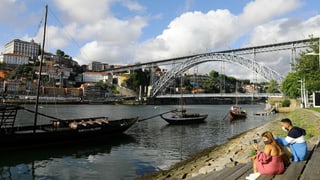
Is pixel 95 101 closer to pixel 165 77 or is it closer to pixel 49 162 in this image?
pixel 165 77

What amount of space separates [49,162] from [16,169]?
1.91 meters

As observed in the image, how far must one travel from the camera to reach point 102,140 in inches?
973

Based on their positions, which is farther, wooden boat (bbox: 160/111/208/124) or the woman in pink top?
wooden boat (bbox: 160/111/208/124)

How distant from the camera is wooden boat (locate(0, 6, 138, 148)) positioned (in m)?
19.1

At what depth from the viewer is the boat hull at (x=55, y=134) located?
19.1 meters

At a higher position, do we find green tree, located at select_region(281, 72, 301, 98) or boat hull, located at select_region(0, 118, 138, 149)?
green tree, located at select_region(281, 72, 301, 98)

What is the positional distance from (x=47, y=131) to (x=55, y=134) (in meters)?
0.58

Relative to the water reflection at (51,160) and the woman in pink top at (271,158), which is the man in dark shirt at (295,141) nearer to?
the woman in pink top at (271,158)

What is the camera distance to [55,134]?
843 inches

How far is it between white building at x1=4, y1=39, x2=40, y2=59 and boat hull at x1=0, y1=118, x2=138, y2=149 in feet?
545

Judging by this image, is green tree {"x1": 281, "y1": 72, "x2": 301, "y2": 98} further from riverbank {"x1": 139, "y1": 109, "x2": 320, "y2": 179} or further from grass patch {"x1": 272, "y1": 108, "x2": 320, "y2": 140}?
riverbank {"x1": 139, "y1": 109, "x2": 320, "y2": 179}

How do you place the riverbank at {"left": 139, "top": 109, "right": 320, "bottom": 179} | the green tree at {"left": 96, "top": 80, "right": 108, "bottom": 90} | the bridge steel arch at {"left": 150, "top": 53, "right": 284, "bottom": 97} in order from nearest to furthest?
the riverbank at {"left": 139, "top": 109, "right": 320, "bottom": 179}, the bridge steel arch at {"left": 150, "top": 53, "right": 284, "bottom": 97}, the green tree at {"left": 96, "top": 80, "right": 108, "bottom": 90}

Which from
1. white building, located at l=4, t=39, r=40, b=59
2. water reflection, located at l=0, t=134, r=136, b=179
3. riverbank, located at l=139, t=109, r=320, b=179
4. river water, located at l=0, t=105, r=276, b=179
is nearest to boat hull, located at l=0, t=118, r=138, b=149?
water reflection, located at l=0, t=134, r=136, b=179

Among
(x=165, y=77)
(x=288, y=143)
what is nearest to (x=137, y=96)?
(x=165, y=77)
